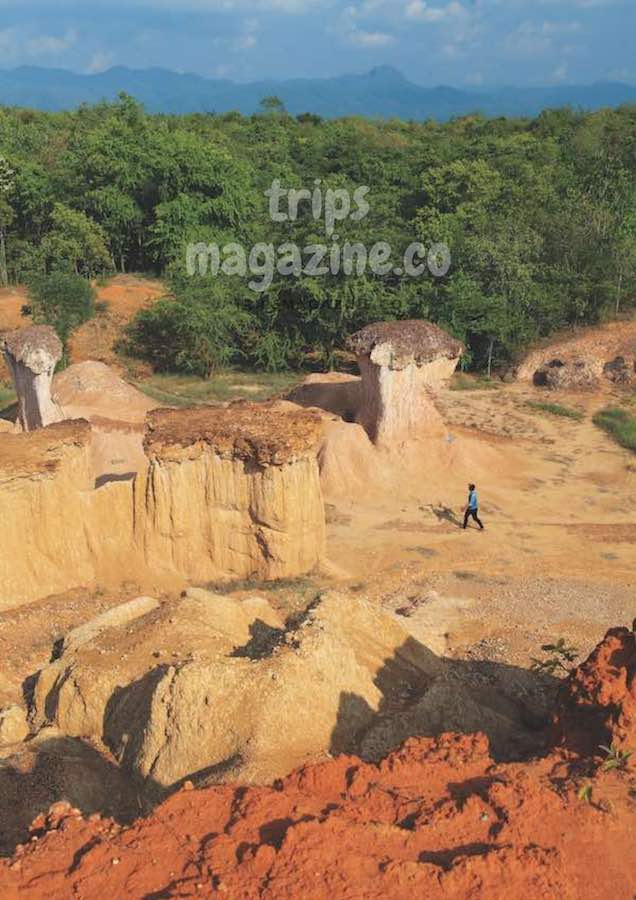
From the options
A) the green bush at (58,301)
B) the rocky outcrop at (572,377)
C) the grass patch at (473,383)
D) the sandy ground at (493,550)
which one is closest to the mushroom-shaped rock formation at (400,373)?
the sandy ground at (493,550)

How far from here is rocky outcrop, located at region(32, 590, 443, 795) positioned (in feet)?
24.6

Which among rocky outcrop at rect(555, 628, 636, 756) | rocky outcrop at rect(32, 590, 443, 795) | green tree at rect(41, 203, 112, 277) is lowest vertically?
rocky outcrop at rect(32, 590, 443, 795)

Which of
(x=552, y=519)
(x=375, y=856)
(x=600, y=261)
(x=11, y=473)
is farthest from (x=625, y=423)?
(x=375, y=856)

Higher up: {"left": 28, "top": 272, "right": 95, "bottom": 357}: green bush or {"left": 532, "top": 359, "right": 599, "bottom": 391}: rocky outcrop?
{"left": 28, "top": 272, "right": 95, "bottom": 357}: green bush

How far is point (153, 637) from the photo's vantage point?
9273 mm

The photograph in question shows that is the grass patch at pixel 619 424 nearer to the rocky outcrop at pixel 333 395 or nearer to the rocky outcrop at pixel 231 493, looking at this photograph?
the rocky outcrop at pixel 333 395

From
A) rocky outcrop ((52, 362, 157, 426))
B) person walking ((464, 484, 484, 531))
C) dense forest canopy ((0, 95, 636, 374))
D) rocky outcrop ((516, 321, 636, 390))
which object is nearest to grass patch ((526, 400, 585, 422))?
rocky outcrop ((516, 321, 636, 390))

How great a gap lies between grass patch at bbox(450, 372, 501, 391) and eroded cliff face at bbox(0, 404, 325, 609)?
13779 mm

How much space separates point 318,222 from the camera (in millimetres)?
28734

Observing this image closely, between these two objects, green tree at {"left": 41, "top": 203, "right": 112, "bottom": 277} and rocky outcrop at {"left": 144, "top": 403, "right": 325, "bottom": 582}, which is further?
green tree at {"left": 41, "top": 203, "right": 112, "bottom": 277}

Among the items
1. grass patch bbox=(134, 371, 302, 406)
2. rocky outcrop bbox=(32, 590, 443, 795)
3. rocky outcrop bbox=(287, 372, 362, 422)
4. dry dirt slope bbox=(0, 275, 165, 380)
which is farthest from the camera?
dry dirt slope bbox=(0, 275, 165, 380)

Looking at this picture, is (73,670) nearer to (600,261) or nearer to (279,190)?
(600,261)

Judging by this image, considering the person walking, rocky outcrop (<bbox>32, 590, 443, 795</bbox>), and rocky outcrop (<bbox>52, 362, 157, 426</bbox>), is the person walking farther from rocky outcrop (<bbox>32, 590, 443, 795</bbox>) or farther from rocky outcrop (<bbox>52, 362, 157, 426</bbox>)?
rocky outcrop (<bbox>52, 362, 157, 426</bbox>)

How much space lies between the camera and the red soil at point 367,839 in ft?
16.4
